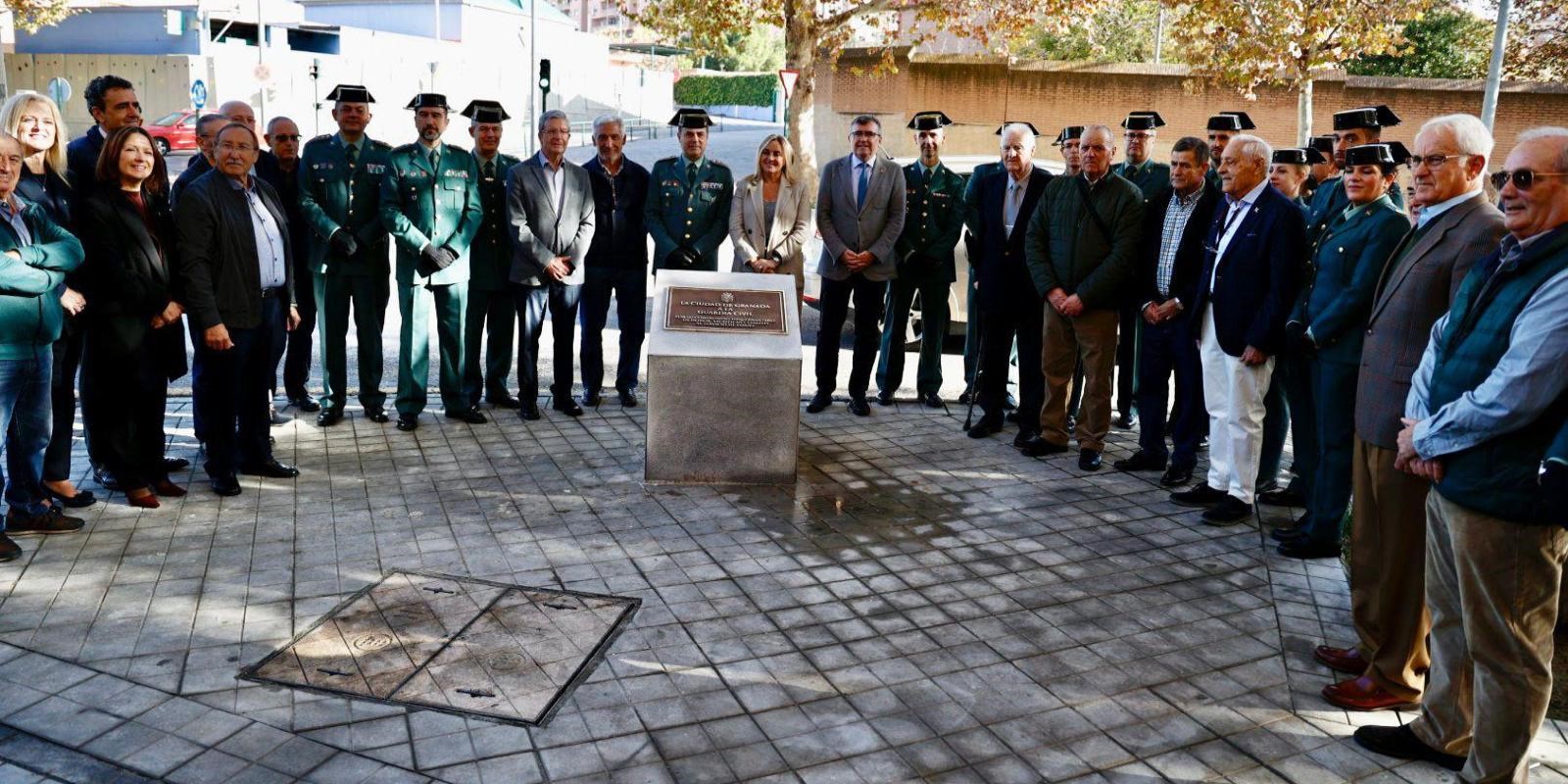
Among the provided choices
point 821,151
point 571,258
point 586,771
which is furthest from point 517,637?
point 821,151

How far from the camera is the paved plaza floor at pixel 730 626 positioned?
4004 mm

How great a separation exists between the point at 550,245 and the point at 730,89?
64.5m

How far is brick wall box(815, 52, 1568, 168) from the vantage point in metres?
22.2

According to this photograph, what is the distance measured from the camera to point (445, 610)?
5.11 meters

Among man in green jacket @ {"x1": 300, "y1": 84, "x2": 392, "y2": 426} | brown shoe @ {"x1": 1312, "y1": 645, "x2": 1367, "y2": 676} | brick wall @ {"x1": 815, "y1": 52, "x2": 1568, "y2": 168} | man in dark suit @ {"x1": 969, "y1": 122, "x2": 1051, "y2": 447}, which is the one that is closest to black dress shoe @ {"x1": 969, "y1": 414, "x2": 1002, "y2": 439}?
man in dark suit @ {"x1": 969, "y1": 122, "x2": 1051, "y2": 447}

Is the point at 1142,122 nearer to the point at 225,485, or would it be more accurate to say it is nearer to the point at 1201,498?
the point at 1201,498

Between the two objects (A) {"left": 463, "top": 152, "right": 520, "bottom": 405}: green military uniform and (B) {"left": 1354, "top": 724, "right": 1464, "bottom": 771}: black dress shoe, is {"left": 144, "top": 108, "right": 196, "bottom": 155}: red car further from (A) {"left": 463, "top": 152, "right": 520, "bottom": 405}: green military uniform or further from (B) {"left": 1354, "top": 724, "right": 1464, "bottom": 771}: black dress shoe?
(B) {"left": 1354, "top": 724, "right": 1464, "bottom": 771}: black dress shoe

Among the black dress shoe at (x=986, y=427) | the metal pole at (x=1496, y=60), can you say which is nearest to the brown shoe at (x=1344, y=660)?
the black dress shoe at (x=986, y=427)

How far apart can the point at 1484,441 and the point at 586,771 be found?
2791 millimetres

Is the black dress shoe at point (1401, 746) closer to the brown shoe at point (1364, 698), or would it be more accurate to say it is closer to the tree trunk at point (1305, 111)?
the brown shoe at point (1364, 698)

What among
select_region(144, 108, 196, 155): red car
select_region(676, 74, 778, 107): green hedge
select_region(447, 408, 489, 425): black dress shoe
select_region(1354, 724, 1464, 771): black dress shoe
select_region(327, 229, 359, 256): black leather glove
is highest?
select_region(676, 74, 778, 107): green hedge

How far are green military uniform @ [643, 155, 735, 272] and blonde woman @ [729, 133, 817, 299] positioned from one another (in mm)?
174

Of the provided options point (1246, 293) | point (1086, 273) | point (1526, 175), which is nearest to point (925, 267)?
point (1086, 273)

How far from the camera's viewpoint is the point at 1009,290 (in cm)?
827
